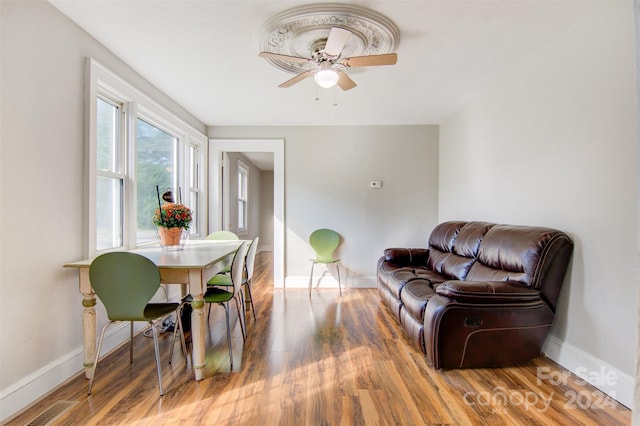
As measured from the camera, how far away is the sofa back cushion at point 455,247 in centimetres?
297

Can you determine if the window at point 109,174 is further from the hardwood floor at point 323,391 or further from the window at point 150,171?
the hardwood floor at point 323,391

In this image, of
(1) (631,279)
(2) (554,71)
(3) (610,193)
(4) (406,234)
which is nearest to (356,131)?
(4) (406,234)

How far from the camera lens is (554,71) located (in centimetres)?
236

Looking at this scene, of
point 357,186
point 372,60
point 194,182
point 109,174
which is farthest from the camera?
point 357,186

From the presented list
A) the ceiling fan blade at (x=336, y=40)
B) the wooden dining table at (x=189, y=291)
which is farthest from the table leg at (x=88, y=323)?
the ceiling fan blade at (x=336, y=40)

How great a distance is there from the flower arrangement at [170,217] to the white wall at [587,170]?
2.98m

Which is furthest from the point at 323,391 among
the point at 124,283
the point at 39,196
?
the point at 39,196

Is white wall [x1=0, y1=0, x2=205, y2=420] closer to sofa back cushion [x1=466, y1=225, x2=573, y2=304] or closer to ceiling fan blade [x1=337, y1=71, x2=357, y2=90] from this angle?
ceiling fan blade [x1=337, y1=71, x2=357, y2=90]

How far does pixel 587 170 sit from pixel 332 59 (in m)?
1.95

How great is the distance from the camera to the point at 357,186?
468 cm

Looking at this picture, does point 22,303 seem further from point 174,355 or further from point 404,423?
point 404,423

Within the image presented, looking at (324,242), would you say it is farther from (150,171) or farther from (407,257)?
(150,171)

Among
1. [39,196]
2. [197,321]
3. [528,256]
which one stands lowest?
[197,321]

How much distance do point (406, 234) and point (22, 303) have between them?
4212 mm
